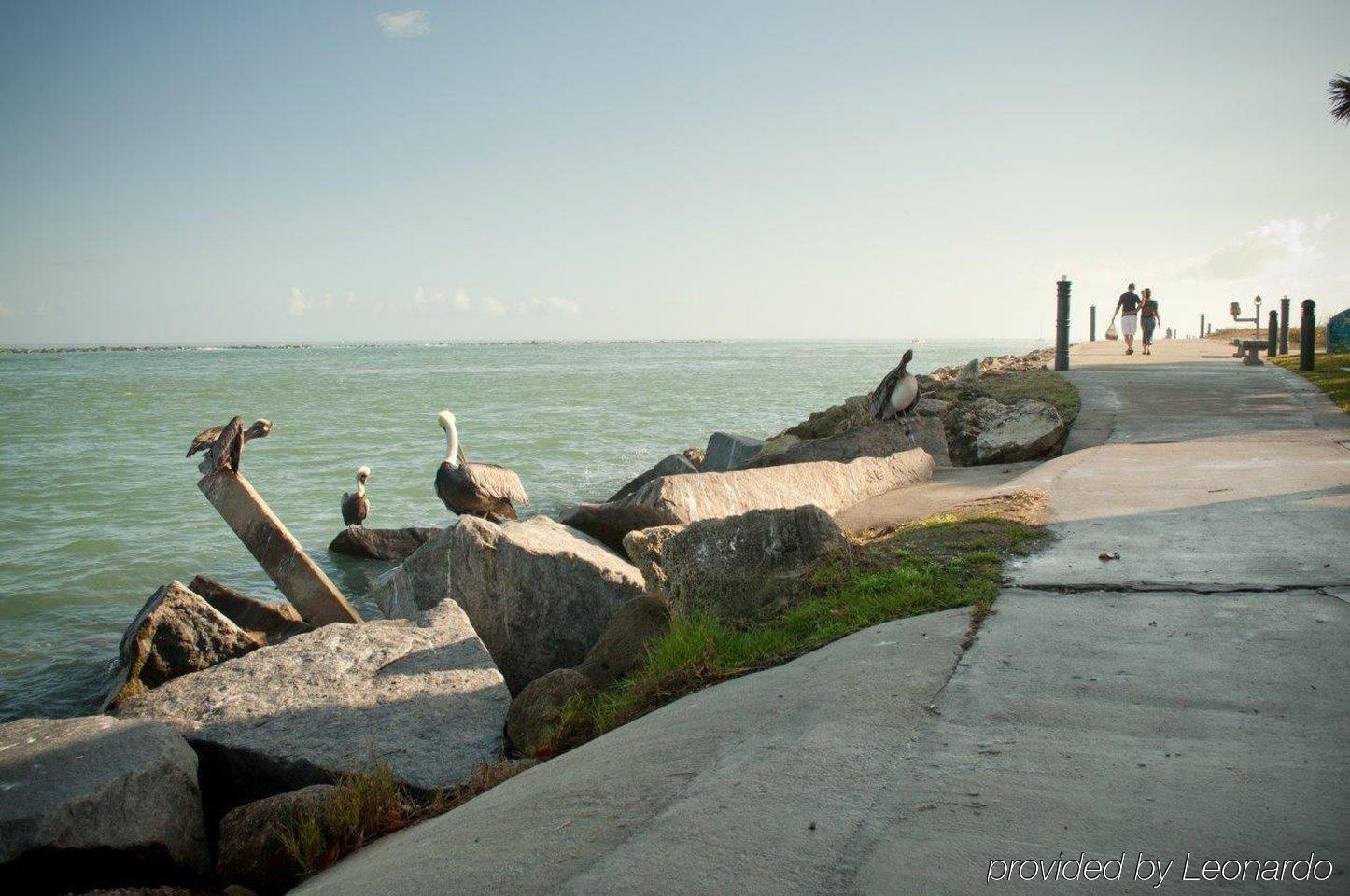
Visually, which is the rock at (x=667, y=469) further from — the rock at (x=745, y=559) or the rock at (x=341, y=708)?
the rock at (x=341, y=708)

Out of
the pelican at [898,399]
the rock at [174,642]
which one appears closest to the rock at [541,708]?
the rock at [174,642]

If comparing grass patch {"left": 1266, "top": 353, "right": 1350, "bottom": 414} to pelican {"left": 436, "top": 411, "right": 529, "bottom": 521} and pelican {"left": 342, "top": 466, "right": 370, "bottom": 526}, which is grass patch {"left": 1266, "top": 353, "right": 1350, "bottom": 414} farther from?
pelican {"left": 342, "top": 466, "right": 370, "bottom": 526}

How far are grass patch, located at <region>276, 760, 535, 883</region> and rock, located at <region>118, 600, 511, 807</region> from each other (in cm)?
29

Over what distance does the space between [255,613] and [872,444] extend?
6.27 m

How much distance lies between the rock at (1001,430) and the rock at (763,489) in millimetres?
2088

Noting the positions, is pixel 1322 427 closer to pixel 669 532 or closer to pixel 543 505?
pixel 669 532

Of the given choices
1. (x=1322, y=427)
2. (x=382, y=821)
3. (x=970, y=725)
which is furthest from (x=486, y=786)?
(x=1322, y=427)

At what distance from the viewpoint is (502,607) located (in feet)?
22.7

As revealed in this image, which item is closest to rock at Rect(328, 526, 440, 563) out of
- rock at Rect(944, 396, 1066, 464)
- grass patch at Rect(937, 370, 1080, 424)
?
rock at Rect(944, 396, 1066, 464)

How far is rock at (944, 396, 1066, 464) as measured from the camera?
10.4 meters

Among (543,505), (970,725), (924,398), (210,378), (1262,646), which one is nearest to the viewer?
(970,725)

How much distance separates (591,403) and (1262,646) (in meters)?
31.7

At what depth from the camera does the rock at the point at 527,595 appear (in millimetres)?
6828

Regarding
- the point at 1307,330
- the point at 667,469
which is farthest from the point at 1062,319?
the point at 667,469
